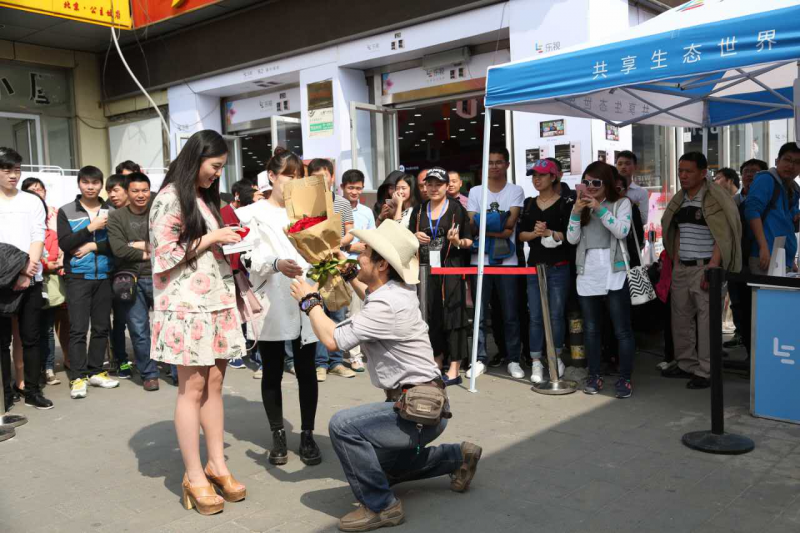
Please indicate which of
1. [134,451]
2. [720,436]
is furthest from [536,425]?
[134,451]

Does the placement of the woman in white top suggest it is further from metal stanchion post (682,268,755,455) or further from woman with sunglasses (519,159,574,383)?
metal stanchion post (682,268,755,455)

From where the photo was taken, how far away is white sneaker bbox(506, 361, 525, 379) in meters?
6.33

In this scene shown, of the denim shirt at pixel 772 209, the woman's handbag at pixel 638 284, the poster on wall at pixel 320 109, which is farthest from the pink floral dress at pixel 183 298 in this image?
the poster on wall at pixel 320 109

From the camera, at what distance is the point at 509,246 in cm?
642

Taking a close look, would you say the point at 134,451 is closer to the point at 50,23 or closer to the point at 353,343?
the point at 353,343

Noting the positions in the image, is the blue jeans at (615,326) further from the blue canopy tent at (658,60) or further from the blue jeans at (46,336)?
the blue jeans at (46,336)

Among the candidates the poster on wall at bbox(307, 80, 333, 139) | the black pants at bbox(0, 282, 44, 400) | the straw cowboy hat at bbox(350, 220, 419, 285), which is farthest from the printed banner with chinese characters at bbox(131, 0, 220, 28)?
the straw cowboy hat at bbox(350, 220, 419, 285)

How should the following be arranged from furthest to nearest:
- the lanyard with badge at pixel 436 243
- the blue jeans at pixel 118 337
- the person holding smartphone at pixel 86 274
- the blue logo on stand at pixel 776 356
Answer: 1. the blue jeans at pixel 118 337
2. the lanyard with badge at pixel 436 243
3. the person holding smartphone at pixel 86 274
4. the blue logo on stand at pixel 776 356

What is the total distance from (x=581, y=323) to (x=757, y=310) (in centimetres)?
153

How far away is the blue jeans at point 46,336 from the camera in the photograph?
6359 mm

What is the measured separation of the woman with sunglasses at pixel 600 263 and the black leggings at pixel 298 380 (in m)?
2.47

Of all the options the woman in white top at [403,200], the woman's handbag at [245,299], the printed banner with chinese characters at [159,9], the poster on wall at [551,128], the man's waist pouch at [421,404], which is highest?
the printed banner with chinese characters at [159,9]

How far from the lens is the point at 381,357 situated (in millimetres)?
3438

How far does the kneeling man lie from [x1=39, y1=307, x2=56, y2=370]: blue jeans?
3948mm
